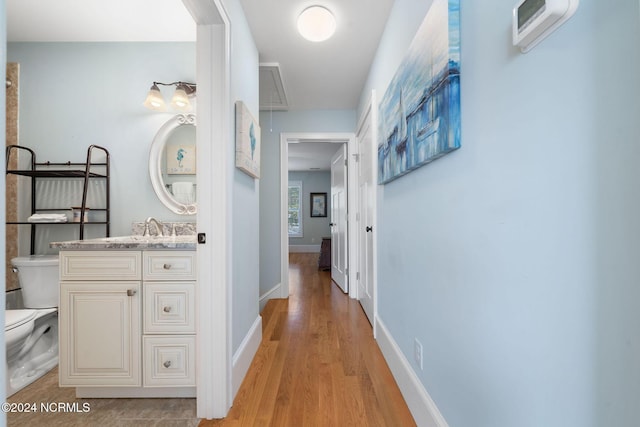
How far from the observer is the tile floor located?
1393 millimetres

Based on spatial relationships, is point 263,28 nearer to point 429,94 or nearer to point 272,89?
point 272,89

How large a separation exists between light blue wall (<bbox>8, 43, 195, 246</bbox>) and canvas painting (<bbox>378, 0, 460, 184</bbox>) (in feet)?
5.74

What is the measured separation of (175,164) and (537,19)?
7.62 ft

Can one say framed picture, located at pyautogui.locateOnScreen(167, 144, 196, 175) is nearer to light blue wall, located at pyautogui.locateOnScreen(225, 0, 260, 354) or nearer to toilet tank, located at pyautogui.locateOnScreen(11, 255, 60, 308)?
light blue wall, located at pyautogui.locateOnScreen(225, 0, 260, 354)

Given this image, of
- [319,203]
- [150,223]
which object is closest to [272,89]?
[150,223]

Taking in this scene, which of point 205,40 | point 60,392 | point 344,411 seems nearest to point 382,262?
point 344,411

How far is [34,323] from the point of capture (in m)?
1.77

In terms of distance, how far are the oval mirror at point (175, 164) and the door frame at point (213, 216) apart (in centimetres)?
89

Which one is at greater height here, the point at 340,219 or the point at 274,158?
the point at 274,158

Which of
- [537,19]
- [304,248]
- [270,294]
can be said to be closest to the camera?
[537,19]

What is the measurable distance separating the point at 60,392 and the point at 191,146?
1.77 meters

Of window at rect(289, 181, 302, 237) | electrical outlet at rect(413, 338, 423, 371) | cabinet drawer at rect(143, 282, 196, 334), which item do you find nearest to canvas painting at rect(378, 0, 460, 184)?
electrical outlet at rect(413, 338, 423, 371)

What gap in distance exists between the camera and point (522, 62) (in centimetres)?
67

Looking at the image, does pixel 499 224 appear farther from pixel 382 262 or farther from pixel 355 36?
pixel 355 36
